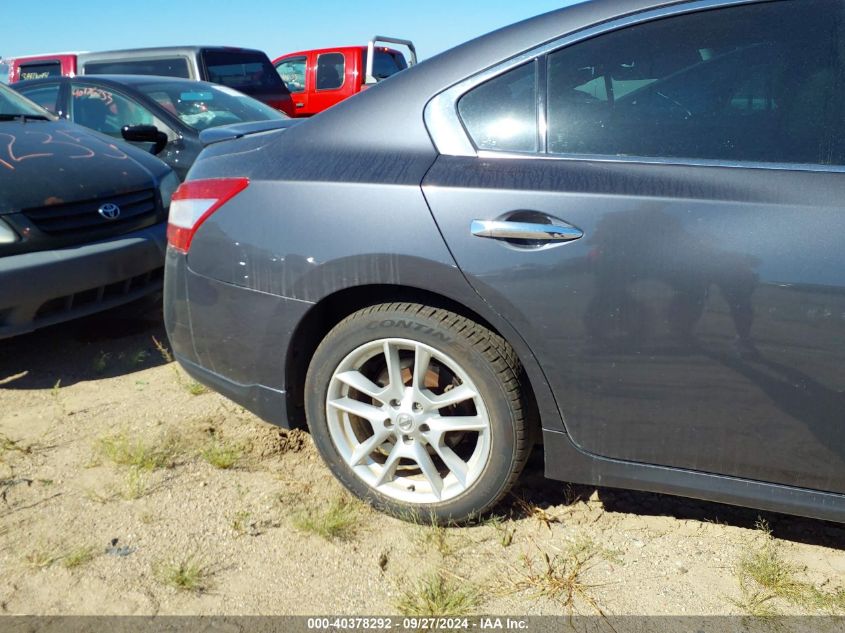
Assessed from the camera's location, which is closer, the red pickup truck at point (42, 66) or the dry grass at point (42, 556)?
the dry grass at point (42, 556)

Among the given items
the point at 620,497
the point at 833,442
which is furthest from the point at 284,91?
the point at 833,442

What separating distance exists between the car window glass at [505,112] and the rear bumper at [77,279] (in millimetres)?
2285

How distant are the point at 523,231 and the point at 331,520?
1.13m

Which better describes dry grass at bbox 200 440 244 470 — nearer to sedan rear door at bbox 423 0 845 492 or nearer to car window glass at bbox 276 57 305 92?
sedan rear door at bbox 423 0 845 492

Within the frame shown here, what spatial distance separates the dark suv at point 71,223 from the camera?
3.54 meters

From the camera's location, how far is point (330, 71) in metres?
13.4

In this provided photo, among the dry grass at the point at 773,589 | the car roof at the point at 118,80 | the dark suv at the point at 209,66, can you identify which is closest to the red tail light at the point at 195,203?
the dry grass at the point at 773,589

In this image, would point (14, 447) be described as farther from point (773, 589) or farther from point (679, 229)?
point (773, 589)

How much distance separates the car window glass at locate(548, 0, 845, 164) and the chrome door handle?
263 mm

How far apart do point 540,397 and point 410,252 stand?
57 cm

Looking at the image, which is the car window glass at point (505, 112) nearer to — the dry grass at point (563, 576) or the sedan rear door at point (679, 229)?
the sedan rear door at point (679, 229)

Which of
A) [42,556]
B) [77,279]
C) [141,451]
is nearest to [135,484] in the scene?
[141,451]

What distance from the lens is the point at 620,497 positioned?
105 inches

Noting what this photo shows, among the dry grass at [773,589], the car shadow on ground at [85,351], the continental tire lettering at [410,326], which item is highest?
the continental tire lettering at [410,326]
